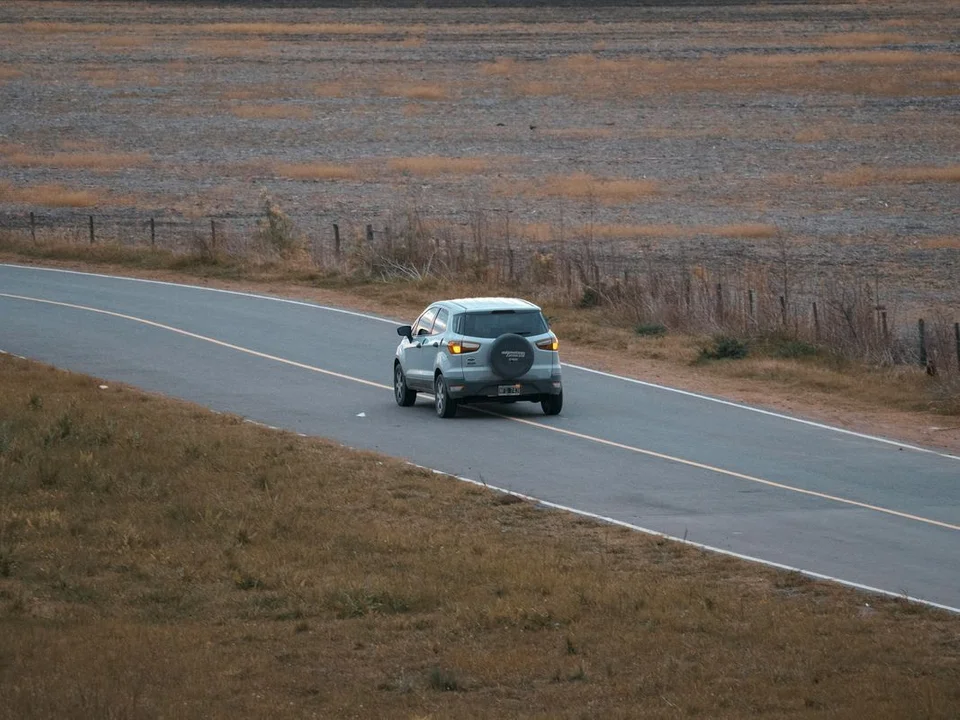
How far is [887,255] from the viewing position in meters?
43.8

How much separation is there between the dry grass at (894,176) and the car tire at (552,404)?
123 feet

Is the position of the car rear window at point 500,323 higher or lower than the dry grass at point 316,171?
lower

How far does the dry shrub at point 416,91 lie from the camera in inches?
3172

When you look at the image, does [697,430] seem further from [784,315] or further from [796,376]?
[784,315]

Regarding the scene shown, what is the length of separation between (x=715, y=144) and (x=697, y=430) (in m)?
47.5

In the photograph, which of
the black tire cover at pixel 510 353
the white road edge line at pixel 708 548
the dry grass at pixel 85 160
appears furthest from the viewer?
the dry grass at pixel 85 160

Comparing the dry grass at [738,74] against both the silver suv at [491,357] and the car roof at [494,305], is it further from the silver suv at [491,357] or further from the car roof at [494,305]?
the silver suv at [491,357]

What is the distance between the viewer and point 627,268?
41.3 meters

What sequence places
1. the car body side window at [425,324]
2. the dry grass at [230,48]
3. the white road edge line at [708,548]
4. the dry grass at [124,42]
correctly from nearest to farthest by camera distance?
the white road edge line at [708,548] → the car body side window at [425,324] → the dry grass at [230,48] → the dry grass at [124,42]

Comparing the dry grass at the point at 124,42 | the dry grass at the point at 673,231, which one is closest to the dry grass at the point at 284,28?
the dry grass at the point at 124,42

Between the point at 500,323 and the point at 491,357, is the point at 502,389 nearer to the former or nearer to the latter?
the point at 491,357

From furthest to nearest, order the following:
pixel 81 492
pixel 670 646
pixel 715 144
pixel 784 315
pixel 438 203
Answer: pixel 715 144
pixel 438 203
pixel 784 315
pixel 81 492
pixel 670 646

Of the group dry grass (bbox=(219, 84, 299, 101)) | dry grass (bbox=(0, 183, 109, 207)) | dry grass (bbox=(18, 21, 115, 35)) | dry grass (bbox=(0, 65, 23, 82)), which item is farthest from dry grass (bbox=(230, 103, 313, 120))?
dry grass (bbox=(18, 21, 115, 35))

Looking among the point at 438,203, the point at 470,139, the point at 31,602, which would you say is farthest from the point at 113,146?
the point at 31,602
